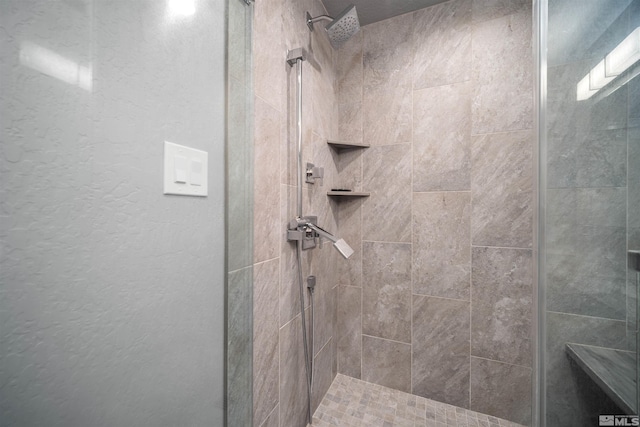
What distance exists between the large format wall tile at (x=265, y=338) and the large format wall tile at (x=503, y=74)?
1.30 m

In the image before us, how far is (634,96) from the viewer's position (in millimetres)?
533

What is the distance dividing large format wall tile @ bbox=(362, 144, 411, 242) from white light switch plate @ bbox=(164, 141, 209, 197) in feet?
3.66

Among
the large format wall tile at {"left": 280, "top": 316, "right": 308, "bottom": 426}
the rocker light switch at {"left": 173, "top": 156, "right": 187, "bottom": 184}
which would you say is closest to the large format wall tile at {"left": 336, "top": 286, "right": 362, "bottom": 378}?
the large format wall tile at {"left": 280, "top": 316, "right": 308, "bottom": 426}

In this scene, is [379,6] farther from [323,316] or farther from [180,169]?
[323,316]

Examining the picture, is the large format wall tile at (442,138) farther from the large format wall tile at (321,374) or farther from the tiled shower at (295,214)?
the large format wall tile at (321,374)

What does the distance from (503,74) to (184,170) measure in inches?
61.8

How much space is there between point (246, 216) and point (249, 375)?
502mm

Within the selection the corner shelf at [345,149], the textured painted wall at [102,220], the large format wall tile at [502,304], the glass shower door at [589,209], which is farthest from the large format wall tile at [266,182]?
the large format wall tile at [502,304]

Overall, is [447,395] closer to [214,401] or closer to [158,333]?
[214,401]

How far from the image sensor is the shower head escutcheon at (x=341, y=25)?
1085 mm

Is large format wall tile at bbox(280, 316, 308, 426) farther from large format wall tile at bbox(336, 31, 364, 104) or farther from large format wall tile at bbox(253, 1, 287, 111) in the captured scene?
large format wall tile at bbox(336, 31, 364, 104)

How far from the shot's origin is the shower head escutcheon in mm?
1085

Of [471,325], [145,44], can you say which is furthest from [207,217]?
[471,325]
